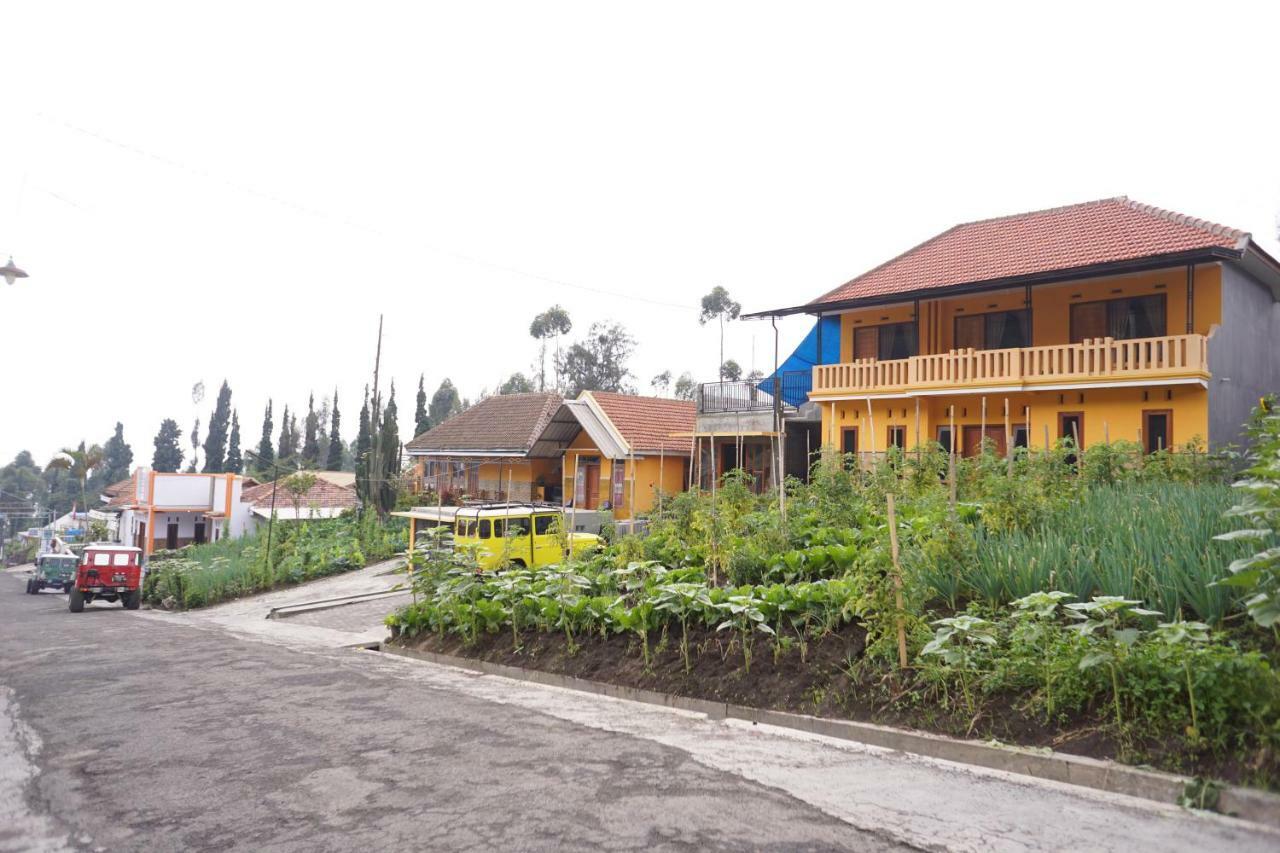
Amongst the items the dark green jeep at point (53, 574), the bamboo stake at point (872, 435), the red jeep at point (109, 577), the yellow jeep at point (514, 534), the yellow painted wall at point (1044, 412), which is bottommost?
the dark green jeep at point (53, 574)

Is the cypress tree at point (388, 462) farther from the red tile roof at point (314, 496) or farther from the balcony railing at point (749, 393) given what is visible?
the balcony railing at point (749, 393)

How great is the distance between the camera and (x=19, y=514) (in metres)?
75.4

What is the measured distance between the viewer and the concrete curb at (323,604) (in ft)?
65.1

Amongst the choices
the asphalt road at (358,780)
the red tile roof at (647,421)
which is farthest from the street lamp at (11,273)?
the red tile roof at (647,421)

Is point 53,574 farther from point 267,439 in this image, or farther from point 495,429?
point 267,439

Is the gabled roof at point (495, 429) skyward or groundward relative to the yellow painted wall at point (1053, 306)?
groundward

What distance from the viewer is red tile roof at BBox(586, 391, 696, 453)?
28.4 m

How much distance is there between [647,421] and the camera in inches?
1176

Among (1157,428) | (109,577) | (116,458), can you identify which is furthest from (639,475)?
(116,458)

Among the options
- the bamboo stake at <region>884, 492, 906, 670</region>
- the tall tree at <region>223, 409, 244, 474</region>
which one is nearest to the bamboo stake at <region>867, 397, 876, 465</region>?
the bamboo stake at <region>884, 492, 906, 670</region>

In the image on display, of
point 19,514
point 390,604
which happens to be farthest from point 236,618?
point 19,514

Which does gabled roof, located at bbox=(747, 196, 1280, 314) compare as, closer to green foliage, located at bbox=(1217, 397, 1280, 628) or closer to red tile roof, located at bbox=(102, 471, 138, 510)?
green foliage, located at bbox=(1217, 397, 1280, 628)

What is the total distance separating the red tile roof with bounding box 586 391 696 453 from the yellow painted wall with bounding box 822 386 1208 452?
274 inches

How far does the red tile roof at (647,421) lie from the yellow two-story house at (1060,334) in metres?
6.73
